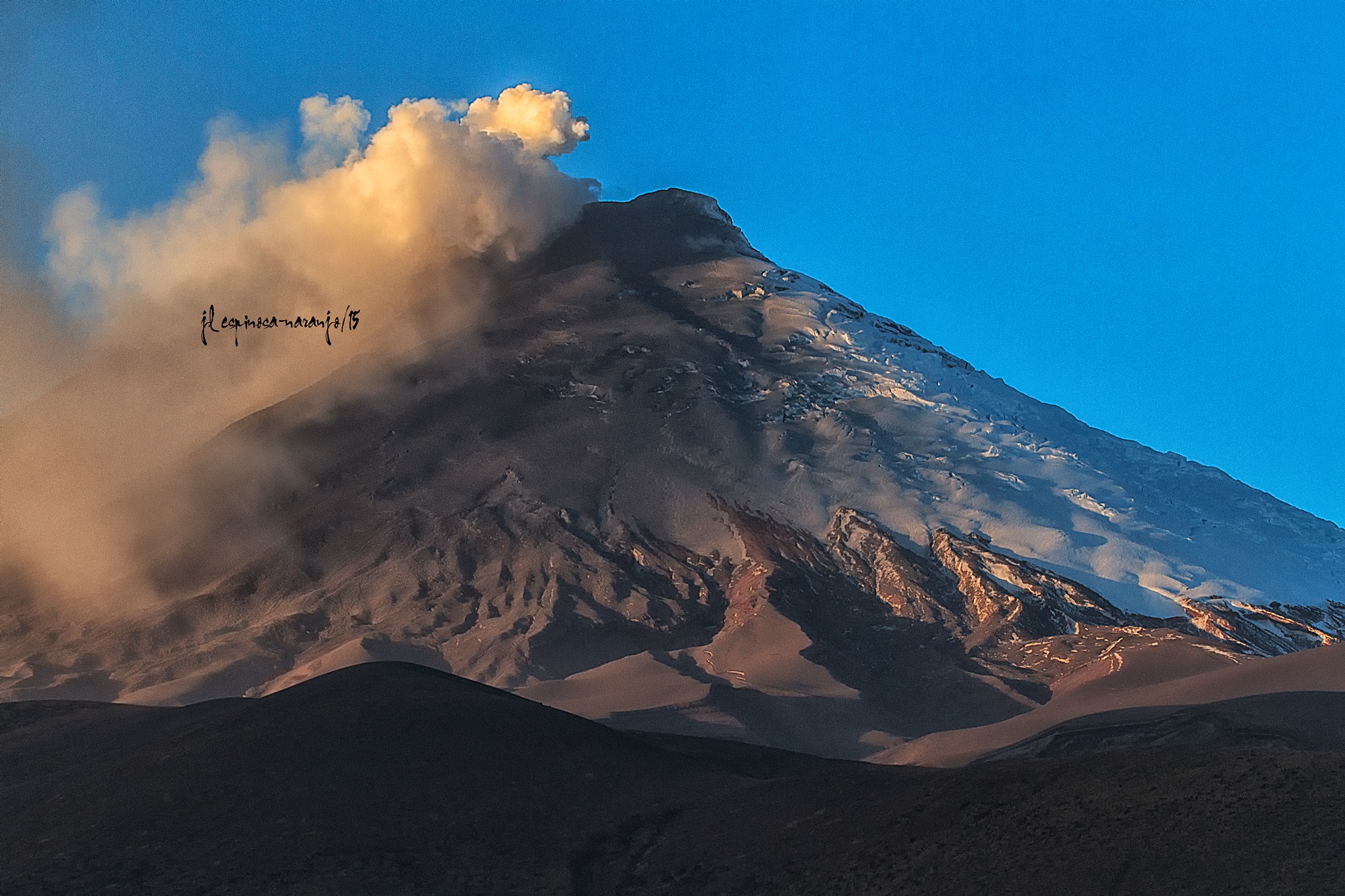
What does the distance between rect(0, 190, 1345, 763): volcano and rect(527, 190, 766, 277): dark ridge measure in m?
6.53

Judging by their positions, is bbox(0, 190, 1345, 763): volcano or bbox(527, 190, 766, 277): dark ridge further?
bbox(527, 190, 766, 277): dark ridge

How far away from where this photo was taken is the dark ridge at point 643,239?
181375 mm

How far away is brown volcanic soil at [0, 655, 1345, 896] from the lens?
1478 inches

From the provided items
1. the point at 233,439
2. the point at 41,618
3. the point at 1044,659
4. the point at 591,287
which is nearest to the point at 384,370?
the point at 233,439

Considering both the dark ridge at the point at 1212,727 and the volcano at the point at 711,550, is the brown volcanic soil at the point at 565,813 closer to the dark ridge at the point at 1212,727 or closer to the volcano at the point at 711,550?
the dark ridge at the point at 1212,727

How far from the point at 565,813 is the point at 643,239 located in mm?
145074

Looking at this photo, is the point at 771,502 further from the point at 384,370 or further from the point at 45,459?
the point at 45,459

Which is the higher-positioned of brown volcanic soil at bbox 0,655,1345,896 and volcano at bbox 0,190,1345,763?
volcano at bbox 0,190,1345,763

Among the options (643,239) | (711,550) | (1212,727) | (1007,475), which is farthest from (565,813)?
(643,239)

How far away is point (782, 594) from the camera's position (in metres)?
121

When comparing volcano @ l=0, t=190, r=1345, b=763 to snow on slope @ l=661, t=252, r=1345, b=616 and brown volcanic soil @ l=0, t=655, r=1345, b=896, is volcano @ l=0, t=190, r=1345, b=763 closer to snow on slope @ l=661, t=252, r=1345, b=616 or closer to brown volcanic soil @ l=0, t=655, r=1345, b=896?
snow on slope @ l=661, t=252, r=1345, b=616

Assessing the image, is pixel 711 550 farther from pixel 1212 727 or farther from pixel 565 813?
pixel 565 813

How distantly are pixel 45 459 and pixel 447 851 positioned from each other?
126 metres

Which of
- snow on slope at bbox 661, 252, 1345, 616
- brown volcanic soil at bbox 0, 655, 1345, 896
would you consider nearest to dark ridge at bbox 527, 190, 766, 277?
snow on slope at bbox 661, 252, 1345, 616
